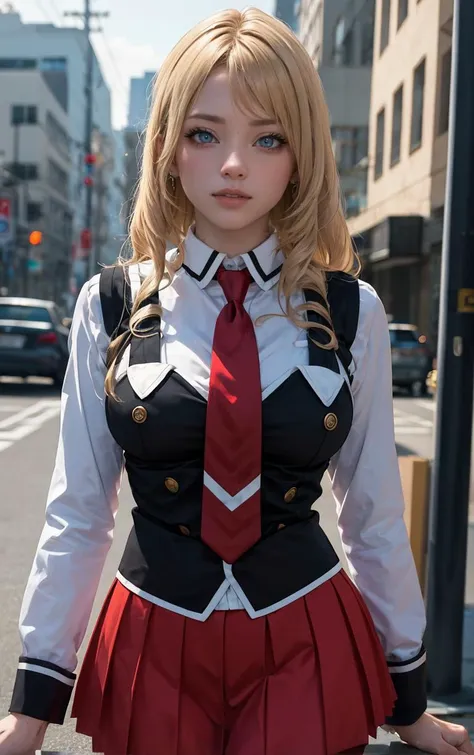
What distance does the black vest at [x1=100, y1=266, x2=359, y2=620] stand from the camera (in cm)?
148

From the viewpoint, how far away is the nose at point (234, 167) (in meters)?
1.54

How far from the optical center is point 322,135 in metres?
1.62

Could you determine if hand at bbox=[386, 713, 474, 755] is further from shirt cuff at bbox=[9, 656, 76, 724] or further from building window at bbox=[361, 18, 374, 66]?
building window at bbox=[361, 18, 374, 66]

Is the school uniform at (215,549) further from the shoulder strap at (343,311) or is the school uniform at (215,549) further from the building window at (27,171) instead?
the building window at (27,171)

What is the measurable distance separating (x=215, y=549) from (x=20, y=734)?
0.41 metres

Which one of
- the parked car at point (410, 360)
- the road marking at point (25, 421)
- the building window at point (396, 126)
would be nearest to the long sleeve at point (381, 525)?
the road marking at point (25, 421)

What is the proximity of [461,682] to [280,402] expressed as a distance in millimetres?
2334

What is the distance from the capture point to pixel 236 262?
A: 1.64 m

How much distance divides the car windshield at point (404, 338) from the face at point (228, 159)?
16604mm

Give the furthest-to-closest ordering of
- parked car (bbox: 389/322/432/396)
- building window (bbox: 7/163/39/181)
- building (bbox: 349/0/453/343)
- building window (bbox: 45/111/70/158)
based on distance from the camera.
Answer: building window (bbox: 45/111/70/158) → building window (bbox: 7/163/39/181) → building (bbox: 349/0/453/343) → parked car (bbox: 389/322/432/396)

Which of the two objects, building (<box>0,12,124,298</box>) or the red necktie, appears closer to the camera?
the red necktie

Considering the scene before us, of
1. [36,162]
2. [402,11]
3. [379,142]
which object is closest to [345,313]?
[402,11]

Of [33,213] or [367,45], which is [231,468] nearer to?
[367,45]

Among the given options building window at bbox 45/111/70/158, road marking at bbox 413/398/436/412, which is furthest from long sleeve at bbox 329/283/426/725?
building window at bbox 45/111/70/158
